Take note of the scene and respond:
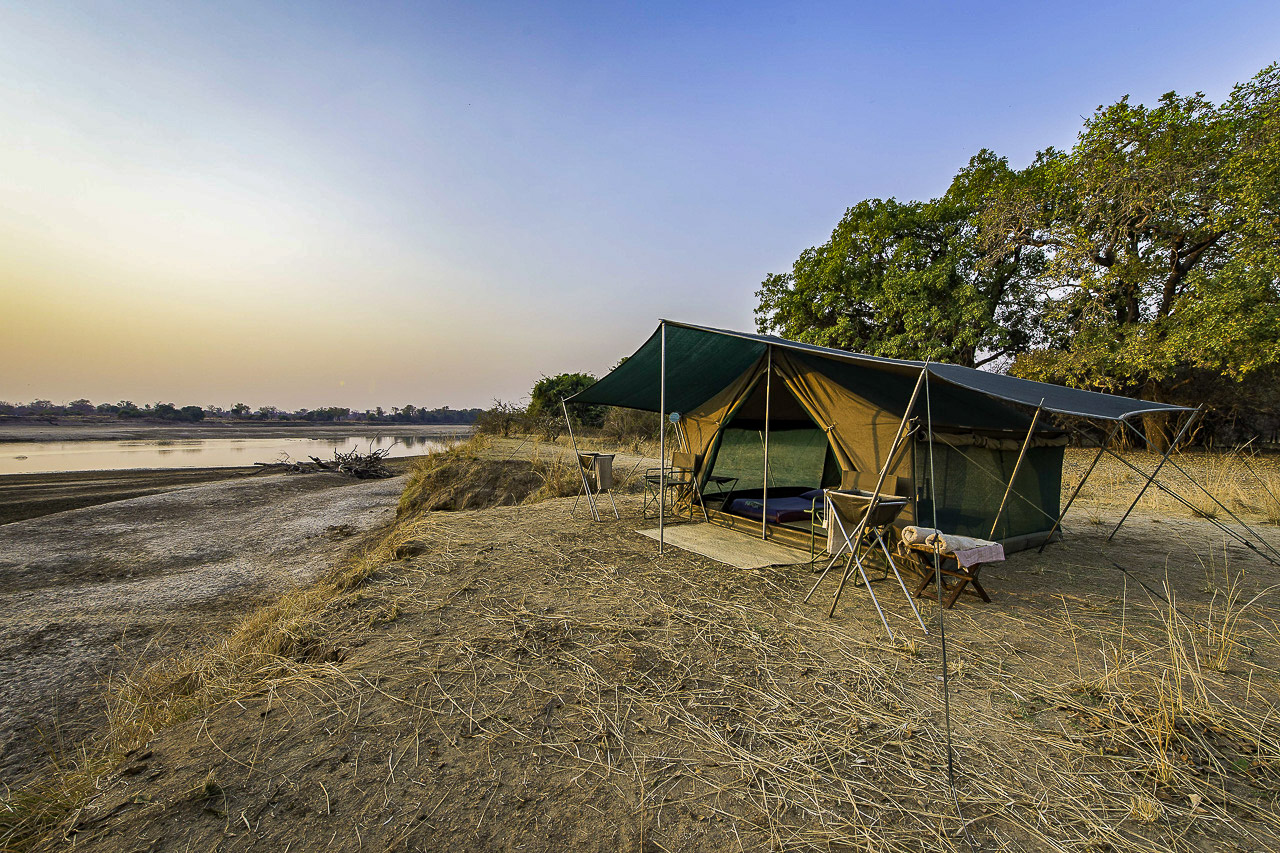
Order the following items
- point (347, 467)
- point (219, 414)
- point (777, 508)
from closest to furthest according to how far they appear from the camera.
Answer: point (777, 508), point (347, 467), point (219, 414)

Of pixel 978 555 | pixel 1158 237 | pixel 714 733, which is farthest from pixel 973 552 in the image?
pixel 1158 237

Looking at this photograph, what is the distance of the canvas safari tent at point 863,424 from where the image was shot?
415 cm

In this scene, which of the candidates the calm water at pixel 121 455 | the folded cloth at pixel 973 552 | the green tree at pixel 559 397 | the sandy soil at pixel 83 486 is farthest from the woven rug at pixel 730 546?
the green tree at pixel 559 397

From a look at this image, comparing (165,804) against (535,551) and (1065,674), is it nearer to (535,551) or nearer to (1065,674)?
(535,551)

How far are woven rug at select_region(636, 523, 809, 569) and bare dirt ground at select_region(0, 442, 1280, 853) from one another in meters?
0.86

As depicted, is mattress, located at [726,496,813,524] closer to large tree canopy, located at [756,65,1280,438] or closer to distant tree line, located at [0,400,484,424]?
large tree canopy, located at [756,65,1280,438]

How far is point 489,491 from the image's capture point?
30.4 feet

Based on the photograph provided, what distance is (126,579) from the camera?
586 centimetres

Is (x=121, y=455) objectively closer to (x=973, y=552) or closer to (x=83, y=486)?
(x=83, y=486)

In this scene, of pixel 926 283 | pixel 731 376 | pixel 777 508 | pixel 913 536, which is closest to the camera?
pixel 913 536

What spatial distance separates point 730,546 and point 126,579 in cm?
675

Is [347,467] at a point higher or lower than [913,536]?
lower

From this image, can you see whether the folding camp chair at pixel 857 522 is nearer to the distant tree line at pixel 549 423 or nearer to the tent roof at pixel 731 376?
the tent roof at pixel 731 376

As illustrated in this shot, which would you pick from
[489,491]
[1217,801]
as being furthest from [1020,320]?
[1217,801]
